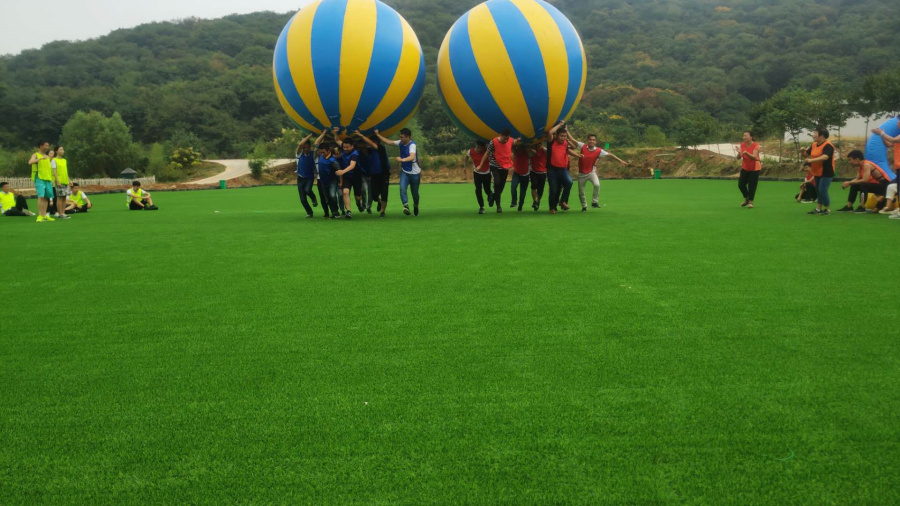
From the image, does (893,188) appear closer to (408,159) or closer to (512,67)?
(512,67)

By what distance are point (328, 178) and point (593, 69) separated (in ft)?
229

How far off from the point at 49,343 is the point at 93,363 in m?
0.63

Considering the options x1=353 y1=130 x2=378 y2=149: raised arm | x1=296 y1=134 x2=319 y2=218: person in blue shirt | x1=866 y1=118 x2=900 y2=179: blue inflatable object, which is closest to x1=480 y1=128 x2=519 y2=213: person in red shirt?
x1=353 y1=130 x2=378 y2=149: raised arm

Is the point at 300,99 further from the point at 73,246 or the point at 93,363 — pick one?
the point at 93,363

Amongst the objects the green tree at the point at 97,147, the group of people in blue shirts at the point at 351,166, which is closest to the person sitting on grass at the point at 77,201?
the group of people in blue shirts at the point at 351,166

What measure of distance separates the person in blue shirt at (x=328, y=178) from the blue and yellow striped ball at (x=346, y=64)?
70 centimetres

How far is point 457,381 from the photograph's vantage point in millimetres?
3094

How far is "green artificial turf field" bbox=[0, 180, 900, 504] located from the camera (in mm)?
2221

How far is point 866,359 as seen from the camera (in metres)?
3.30

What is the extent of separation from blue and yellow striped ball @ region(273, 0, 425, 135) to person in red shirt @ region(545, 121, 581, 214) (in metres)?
2.58

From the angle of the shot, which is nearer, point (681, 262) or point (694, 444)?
point (694, 444)

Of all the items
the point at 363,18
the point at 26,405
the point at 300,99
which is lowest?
the point at 26,405

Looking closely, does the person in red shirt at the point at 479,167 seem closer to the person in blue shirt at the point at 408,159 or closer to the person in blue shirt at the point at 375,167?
the person in blue shirt at the point at 408,159

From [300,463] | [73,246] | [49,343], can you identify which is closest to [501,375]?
[300,463]
